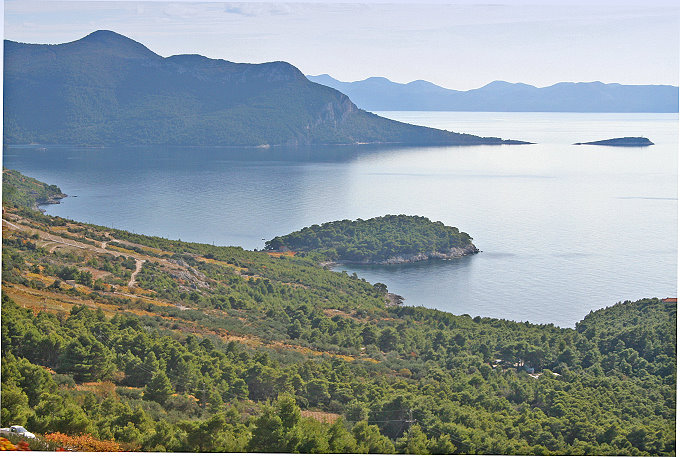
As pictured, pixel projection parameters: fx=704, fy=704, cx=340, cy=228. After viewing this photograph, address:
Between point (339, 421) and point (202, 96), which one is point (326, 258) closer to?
point (339, 421)

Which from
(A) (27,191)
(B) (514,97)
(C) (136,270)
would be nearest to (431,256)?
(C) (136,270)

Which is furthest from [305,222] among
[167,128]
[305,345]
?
[167,128]

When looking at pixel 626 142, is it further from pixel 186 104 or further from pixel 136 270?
pixel 136 270

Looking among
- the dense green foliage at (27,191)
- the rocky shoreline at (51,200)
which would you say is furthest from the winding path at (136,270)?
the rocky shoreline at (51,200)

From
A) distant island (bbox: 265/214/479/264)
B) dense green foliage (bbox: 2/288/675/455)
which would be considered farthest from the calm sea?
dense green foliage (bbox: 2/288/675/455)

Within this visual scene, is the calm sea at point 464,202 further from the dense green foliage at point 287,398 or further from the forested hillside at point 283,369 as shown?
the dense green foliage at point 287,398
